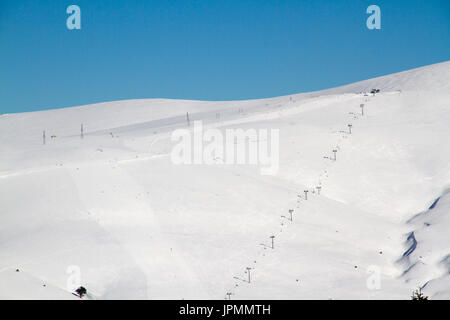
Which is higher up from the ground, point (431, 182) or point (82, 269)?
point (431, 182)

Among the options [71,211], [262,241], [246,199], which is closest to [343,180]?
[246,199]

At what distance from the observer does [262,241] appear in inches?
1505

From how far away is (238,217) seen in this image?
4094 centimetres

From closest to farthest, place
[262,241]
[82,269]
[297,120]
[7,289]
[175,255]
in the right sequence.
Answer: [7,289]
[82,269]
[175,255]
[262,241]
[297,120]

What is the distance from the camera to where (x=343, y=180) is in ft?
167

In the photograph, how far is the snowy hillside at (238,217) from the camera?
107 ft

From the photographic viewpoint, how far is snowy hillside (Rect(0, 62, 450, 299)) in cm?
3275

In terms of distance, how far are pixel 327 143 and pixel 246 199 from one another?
17776mm

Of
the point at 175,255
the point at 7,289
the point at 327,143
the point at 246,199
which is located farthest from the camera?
the point at 327,143

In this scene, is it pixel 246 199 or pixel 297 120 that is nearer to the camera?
pixel 246 199

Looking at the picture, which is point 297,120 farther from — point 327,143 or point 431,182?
point 431,182
